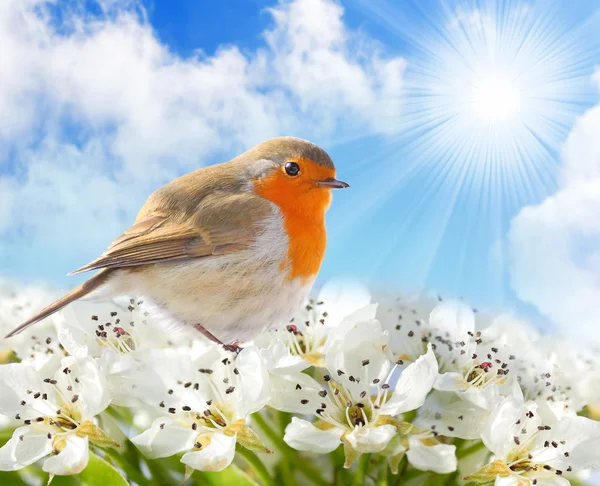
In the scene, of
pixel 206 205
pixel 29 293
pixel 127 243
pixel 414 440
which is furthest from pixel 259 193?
pixel 414 440

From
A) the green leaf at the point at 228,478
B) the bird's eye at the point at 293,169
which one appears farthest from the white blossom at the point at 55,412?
the bird's eye at the point at 293,169

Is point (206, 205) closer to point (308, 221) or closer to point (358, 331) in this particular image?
point (308, 221)

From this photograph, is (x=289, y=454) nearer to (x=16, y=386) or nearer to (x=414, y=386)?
(x=414, y=386)

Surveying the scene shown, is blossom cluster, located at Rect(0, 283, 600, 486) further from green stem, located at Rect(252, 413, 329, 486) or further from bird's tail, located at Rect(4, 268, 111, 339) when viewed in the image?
bird's tail, located at Rect(4, 268, 111, 339)

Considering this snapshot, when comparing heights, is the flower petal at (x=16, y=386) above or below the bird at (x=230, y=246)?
below

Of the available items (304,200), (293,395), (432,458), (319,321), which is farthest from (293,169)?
(432,458)

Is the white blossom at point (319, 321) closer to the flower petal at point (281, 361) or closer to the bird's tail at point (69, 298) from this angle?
the flower petal at point (281, 361)
